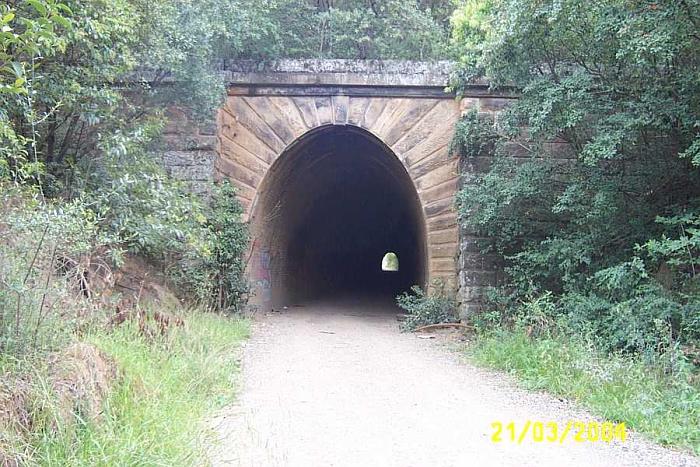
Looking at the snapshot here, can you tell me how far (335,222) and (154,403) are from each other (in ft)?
49.8

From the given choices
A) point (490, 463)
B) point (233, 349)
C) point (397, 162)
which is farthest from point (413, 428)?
point (397, 162)

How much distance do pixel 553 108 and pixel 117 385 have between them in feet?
17.9

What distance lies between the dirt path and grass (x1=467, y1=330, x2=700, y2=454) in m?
0.19

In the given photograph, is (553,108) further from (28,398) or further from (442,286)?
(28,398)

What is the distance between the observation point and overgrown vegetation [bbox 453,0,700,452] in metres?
5.63

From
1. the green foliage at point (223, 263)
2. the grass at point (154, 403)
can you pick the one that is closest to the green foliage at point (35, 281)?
the grass at point (154, 403)

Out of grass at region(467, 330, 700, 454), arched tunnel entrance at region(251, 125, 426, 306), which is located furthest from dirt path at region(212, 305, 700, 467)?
arched tunnel entrance at region(251, 125, 426, 306)

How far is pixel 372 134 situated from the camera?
996 centimetres

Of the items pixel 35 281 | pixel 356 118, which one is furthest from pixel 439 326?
pixel 35 281

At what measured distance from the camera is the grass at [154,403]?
126 inches

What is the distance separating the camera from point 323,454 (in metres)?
3.79
